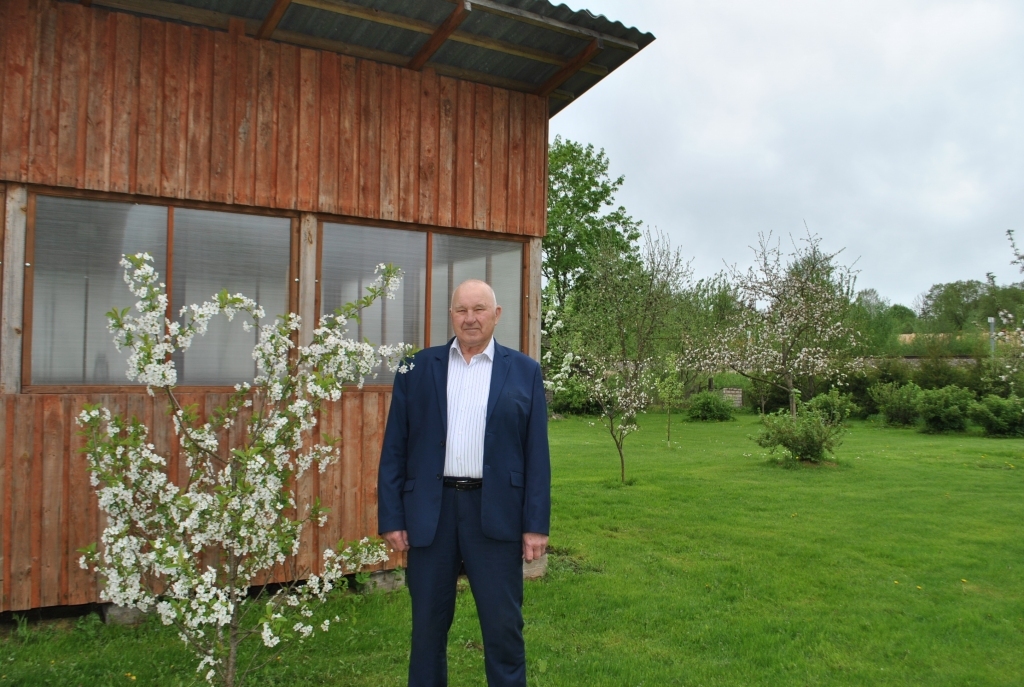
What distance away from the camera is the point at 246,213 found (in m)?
5.22

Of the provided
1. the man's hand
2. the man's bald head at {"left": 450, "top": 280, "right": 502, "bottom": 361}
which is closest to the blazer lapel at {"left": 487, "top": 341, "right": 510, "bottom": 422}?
the man's bald head at {"left": 450, "top": 280, "right": 502, "bottom": 361}

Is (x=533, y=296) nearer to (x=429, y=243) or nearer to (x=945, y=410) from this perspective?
(x=429, y=243)

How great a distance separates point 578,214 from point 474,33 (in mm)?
30622

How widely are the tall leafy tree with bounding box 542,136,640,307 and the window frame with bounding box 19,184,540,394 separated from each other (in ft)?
87.4

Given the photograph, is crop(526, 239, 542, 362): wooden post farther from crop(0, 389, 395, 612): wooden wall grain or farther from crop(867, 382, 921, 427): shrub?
crop(867, 382, 921, 427): shrub

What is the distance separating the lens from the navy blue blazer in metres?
3.20

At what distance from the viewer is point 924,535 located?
320 inches

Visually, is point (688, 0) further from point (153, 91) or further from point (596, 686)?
point (596, 686)

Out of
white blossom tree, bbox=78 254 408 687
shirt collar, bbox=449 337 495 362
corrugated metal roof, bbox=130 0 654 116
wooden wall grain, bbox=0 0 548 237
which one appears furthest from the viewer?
corrugated metal roof, bbox=130 0 654 116


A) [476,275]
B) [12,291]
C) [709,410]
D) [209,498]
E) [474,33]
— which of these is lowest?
[709,410]

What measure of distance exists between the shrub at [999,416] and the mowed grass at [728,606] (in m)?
9.05

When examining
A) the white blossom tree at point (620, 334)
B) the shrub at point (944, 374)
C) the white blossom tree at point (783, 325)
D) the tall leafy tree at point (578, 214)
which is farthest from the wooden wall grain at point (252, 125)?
the tall leafy tree at point (578, 214)

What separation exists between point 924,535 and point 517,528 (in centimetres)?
663

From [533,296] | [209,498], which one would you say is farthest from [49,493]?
[533,296]
